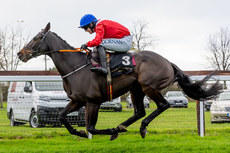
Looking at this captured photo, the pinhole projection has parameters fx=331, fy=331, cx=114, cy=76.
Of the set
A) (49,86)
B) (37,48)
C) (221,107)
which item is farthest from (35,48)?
(221,107)

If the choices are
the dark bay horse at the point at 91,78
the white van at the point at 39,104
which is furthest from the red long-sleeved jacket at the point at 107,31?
the white van at the point at 39,104

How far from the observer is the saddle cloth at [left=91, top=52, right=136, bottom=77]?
574 cm

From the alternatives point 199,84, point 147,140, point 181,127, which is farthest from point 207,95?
point 181,127

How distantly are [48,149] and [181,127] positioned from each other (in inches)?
165

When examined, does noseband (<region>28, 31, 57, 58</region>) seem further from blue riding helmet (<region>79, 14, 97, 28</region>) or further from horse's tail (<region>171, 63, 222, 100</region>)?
horse's tail (<region>171, 63, 222, 100</region>)

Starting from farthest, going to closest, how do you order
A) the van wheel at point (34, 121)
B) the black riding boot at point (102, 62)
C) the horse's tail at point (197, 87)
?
the van wheel at point (34, 121)
the horse's tail at point (197, 87)
the black riding boot at point (102, 62)

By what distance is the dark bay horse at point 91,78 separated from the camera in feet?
18.6

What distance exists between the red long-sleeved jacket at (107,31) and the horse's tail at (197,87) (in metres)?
1.25

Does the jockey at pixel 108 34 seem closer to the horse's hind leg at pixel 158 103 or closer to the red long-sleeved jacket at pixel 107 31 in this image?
the red long-sleeved jacket at pixel 107 31

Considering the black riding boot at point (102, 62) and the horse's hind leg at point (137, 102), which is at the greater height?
the black riding boot at point (102, 62)

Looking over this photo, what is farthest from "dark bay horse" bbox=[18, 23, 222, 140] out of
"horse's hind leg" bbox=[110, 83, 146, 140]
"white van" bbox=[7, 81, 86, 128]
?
"white van" bbox=[7, 81, 86, 128]

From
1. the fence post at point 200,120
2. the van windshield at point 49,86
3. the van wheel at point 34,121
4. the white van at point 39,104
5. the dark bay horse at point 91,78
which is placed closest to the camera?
the dark bay horse at point 91,78

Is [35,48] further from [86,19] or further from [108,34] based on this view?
[108,34]

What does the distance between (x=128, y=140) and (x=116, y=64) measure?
7.19 ft
